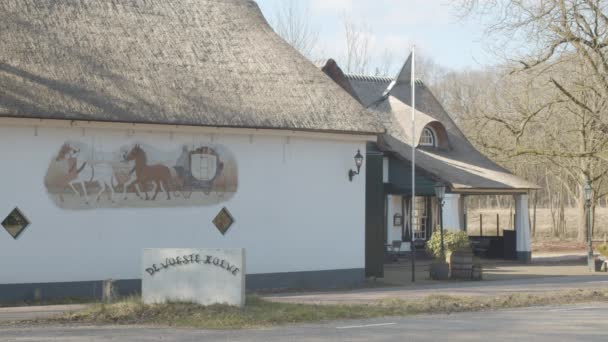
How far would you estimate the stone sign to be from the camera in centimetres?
1533

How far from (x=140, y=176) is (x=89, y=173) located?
3.72 ft

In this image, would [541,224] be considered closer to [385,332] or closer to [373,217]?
[373,217]

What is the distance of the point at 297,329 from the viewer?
1380 cm

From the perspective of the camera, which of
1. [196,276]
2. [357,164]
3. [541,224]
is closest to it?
[196,276]

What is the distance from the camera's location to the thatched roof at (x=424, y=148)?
32.1 meters

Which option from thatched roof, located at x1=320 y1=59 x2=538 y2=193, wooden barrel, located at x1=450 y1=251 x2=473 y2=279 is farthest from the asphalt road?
thatched roof, located at x1=320 y1=59 x2=538 y2=193

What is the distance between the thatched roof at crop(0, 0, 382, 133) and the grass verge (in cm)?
508

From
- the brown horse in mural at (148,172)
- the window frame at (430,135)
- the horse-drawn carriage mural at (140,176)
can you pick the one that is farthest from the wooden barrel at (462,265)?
the window frame at (430,135)

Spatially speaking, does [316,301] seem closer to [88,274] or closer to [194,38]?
[88,274]

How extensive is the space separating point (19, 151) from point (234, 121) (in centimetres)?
479

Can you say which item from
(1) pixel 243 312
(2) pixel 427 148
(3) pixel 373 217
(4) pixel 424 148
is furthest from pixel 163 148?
(2) pixel 427 148

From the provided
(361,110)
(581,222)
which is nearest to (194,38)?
(361,110)

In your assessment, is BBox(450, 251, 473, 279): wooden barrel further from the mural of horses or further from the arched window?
the mural of horses

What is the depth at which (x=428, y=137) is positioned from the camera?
115 ft
